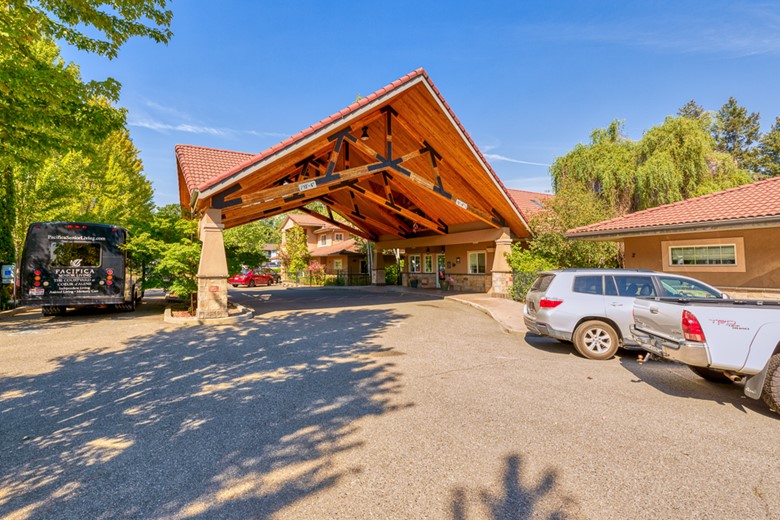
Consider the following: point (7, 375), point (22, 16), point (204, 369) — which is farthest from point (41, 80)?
point (204, 369)

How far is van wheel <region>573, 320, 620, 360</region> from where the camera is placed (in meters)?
7.43

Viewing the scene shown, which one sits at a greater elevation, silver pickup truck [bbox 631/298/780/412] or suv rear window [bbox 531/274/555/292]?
suv rear window [bbox 531/274/555/292]

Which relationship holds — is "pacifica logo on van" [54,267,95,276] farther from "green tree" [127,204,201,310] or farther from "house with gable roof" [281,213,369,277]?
"house with gable roof" [281,213,369,277]

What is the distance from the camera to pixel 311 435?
4.00 meters

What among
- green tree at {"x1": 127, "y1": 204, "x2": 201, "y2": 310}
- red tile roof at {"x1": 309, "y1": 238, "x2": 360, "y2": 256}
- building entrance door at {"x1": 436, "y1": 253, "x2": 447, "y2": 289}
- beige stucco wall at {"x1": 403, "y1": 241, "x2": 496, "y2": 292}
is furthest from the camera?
red tile roof at {"x1": 309, "y1": 238, "x2": 360, "y2": 256}

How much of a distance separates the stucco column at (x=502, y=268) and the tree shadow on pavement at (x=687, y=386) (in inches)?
448

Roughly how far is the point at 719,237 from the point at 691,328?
29.8ft

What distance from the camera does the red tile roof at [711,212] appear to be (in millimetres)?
9930

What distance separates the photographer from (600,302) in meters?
7.54

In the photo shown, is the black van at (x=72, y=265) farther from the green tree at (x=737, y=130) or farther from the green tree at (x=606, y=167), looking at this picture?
the green tree at (x=737, y=130)

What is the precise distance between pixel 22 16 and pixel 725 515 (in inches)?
459

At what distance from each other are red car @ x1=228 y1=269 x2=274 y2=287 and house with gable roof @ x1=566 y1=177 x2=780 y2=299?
2927cm

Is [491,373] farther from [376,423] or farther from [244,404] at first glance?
[244,404]

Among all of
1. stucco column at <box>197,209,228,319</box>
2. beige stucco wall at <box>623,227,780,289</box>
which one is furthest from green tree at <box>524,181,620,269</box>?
stucco column at <box>197,209,228,319</box>
